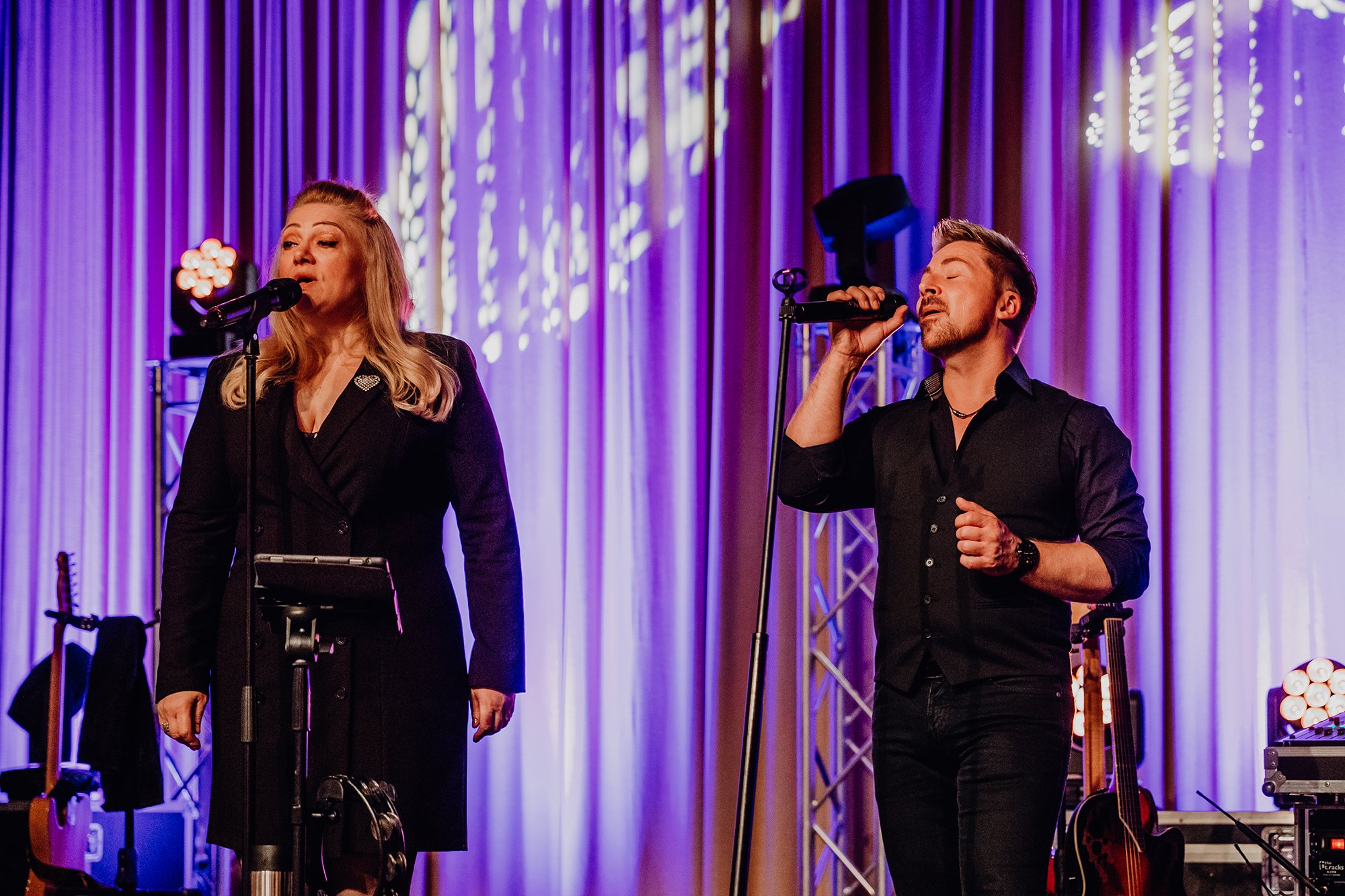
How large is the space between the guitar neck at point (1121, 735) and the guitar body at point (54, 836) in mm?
3189

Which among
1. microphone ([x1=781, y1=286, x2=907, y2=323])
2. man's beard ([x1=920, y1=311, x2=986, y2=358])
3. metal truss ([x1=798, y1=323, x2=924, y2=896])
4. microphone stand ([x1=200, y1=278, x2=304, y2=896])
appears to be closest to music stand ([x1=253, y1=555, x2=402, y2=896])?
microphone stand ([x1=200, y1=278, x2=304, y2=896])

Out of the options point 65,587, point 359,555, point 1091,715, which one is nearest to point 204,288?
point 65,587

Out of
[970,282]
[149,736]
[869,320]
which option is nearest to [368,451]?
[869,320]

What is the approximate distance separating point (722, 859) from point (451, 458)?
2878mm

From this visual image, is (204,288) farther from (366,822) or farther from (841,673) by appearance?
(366,822)

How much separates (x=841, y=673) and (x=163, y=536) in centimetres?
258

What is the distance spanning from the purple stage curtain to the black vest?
2210 millimetres

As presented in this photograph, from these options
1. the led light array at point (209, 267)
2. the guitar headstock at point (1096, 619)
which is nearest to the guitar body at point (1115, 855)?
the guitar headstock at point (1096, 619)

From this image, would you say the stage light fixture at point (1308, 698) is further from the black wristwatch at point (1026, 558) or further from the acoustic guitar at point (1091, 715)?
the black wristwatch at point (1026, 558)

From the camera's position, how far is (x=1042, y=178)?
484cm

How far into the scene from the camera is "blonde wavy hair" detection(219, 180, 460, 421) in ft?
7.91

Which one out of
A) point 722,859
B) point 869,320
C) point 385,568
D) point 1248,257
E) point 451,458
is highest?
point 1248,257

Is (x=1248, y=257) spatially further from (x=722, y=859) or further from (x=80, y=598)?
(x=80, y=598)

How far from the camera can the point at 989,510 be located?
2215mm
